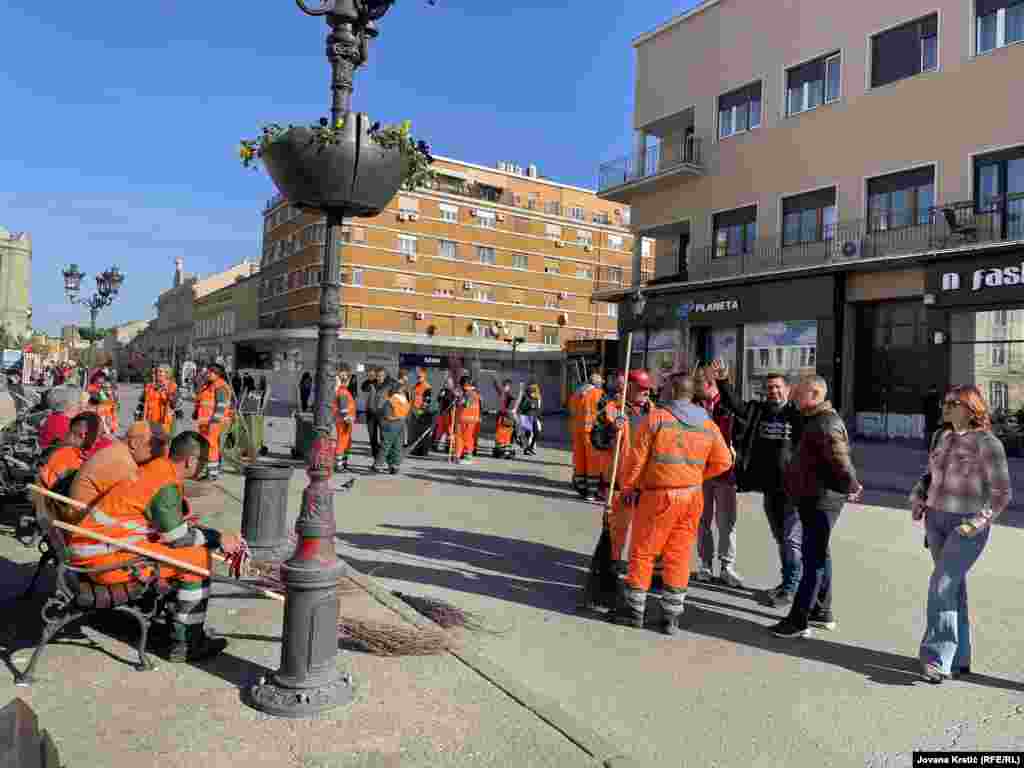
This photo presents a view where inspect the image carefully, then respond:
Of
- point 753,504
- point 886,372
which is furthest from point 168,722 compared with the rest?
point 886,372

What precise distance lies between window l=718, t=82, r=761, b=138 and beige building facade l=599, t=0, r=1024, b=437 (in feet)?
0.22

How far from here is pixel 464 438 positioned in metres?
15.7

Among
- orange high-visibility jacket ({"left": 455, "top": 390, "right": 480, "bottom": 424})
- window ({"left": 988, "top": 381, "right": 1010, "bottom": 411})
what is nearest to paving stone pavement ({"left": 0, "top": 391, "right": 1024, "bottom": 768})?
orange high-visibility jacket ({"left": 455, "top": 390, "right": 480, "bottom": 424})

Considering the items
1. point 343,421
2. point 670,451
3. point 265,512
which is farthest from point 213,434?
point 670,451

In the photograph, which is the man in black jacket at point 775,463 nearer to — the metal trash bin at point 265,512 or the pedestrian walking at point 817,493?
the pedestrian walking at point 817,493

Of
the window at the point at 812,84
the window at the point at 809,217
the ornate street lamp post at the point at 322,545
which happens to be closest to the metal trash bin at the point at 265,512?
the ornate street lamp post at the point at 322,545

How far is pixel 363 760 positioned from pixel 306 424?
11121 millimetres

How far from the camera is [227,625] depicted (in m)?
4.92

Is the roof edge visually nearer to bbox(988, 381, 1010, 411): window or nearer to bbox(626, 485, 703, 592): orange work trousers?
bbox(988, 381, 1010, 411): window

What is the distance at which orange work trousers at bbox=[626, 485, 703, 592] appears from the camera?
16.9 ft

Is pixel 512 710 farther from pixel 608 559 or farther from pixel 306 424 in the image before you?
pixel 306 424

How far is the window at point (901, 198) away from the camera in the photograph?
68.5 ft

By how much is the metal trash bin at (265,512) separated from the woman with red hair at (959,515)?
508cm

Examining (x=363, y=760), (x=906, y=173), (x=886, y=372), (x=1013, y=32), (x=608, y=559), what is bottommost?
(x=363, y=760)
